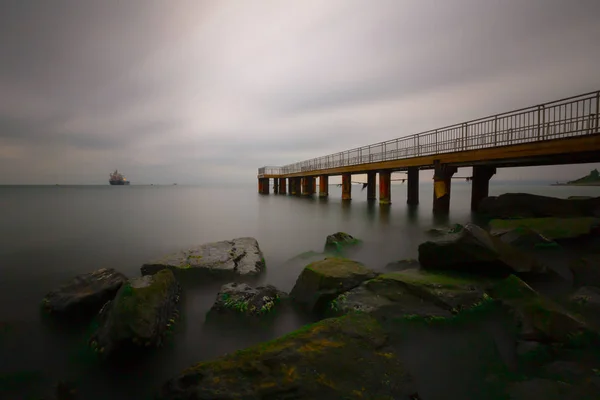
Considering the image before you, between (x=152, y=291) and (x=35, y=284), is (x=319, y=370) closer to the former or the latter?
(x=152, y=291)

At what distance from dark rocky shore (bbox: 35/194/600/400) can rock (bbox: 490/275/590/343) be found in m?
0.01

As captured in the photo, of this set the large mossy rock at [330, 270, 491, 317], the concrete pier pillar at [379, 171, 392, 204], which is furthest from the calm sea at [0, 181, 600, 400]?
the concrete pier pillar at [379, 171, 392, 204]

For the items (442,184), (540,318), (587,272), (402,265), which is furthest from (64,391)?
(442,184)

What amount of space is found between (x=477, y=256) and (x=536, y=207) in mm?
12807

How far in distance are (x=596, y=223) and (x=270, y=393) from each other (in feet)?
40.9

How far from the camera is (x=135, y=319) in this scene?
3.98m

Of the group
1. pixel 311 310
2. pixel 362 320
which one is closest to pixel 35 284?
pixel 311 310

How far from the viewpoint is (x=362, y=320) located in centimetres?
374

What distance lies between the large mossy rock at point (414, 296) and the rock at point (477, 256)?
42 cm

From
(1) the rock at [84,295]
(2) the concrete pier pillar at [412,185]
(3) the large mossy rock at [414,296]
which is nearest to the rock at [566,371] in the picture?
(3) the large mossy rock at [414,296]

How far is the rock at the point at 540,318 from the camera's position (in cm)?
361

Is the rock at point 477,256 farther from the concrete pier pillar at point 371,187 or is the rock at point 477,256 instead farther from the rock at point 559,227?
the concrete pier pillar at point 371,187

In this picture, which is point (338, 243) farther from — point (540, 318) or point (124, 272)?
point (124, 272)

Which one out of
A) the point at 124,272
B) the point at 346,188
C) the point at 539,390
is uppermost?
the point at 346,188
